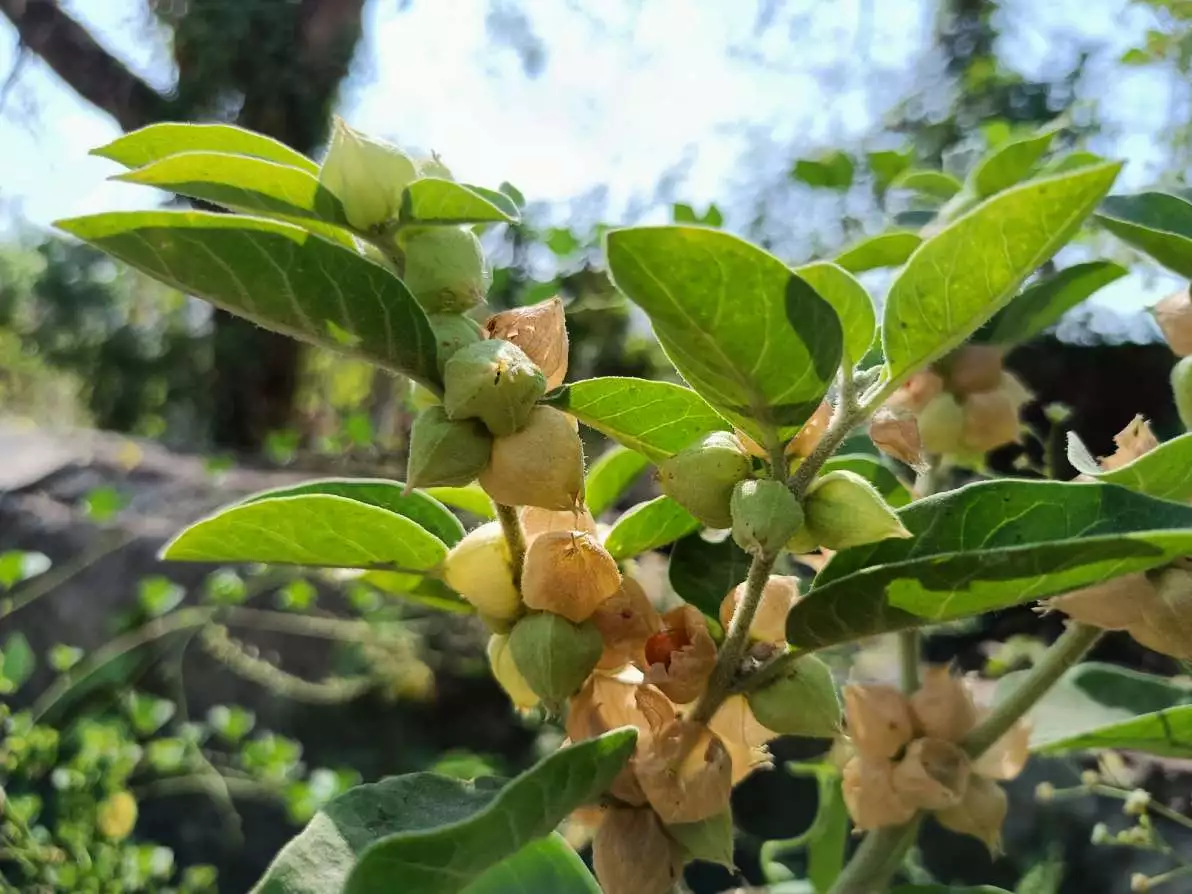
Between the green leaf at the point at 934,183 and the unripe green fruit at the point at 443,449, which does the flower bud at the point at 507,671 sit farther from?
the green leaf at the point at 934,183

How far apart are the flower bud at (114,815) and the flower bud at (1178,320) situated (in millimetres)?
992

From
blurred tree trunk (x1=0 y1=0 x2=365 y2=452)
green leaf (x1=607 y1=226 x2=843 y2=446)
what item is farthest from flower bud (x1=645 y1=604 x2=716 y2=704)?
blurred tree trunk (x1=0 y1=0 x2=365 y2=452)

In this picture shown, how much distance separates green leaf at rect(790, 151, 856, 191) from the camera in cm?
102

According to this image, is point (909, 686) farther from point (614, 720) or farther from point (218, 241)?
point (218, 241)

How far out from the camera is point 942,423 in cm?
54

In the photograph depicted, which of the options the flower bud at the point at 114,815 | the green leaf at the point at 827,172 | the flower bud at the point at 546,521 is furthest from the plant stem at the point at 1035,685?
the flower bud at the point at 114,815

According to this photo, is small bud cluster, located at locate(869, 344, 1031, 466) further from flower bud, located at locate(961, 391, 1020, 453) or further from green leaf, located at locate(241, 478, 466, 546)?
green leaf, located at locate(241, 478, 466, 546)

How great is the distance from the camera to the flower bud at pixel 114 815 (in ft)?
3.22

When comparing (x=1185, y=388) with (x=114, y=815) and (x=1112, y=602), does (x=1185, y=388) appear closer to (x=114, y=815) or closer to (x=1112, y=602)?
(x=1112, y=602)

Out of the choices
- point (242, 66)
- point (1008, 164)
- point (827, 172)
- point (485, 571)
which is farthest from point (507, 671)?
point (242, 66)

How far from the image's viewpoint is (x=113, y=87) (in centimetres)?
331

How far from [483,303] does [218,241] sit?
0.28 feet

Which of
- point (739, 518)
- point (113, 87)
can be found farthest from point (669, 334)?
point (113, 87)

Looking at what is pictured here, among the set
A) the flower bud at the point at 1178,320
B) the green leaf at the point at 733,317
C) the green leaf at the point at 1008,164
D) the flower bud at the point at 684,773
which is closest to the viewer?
the green leaf at the point at 733,317
